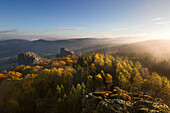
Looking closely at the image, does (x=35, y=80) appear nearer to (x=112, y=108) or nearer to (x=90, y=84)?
(x=90, y=84)

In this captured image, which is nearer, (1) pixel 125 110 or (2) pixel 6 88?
(1) pixel 125 110

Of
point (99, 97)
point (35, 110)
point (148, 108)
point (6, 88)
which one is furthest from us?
point (6, 88)

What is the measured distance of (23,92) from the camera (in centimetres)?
6097

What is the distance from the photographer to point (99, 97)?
2656 centimetres

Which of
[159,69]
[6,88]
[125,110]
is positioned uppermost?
[125,110]

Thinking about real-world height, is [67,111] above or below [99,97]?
below

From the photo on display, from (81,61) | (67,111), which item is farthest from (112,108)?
(81,61)

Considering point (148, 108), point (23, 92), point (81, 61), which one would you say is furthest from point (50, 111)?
point (81, 61)

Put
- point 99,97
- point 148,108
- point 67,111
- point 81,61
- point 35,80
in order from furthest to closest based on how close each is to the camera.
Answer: point 81,61, point 35,80, point 67,111, point 99,97, point 148,108

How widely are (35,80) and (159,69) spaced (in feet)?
616

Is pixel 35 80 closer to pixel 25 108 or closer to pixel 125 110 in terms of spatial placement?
pixel 25 108

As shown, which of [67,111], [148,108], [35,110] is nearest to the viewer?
[148,108]

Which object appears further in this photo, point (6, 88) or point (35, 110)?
point (6, 88)

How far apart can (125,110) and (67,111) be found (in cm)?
3499
